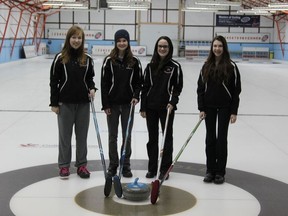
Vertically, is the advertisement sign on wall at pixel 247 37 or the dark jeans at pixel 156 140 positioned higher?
the advertisement sign on wall at pixel 247 37

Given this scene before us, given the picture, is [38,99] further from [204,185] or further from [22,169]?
[204,185]

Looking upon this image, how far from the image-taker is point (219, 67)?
16.9ft

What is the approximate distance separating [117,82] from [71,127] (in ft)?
2.50

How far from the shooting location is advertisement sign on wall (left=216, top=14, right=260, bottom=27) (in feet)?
132

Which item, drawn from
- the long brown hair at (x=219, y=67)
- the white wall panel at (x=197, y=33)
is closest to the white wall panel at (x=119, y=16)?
the white wall panel at (x=197, y=33)

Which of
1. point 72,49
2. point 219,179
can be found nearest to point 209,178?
point 219,179

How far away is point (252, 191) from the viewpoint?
493 cm

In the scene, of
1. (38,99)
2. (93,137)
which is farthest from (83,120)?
(38,99)

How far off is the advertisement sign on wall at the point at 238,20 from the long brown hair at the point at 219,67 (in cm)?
3629

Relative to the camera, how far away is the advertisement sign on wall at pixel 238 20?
4038 centimetres

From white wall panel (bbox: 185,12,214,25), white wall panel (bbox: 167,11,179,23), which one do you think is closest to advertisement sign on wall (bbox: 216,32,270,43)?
white wall panel (bbox: 185,12,214,25)

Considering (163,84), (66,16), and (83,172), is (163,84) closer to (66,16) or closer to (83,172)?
(83,172)

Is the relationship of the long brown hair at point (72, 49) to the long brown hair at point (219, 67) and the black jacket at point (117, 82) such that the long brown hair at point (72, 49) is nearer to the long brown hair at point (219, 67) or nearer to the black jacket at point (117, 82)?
the black jacket at point (117, 82)

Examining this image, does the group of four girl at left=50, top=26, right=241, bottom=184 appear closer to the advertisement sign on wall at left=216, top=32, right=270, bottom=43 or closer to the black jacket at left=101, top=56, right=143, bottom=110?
the black jacket at left=101, top=56, right=143, bottom=110
